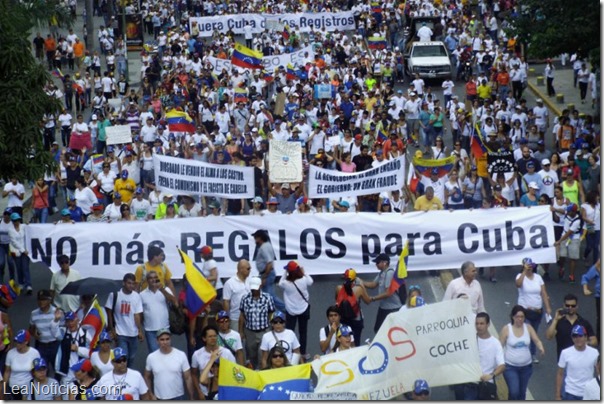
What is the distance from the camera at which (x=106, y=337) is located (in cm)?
1363

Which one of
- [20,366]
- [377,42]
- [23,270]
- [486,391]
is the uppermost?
[377,42]

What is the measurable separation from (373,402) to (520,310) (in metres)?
2.01

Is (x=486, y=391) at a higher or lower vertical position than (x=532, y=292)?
lower

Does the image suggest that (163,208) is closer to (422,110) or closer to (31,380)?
(31,380)

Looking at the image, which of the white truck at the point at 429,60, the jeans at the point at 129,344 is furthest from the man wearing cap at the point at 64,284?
the white truck at the point at 429,60

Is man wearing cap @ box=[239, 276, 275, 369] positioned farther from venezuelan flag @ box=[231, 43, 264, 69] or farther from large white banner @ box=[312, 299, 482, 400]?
venezuelan flag @ box=[231, 43, 264, 69]

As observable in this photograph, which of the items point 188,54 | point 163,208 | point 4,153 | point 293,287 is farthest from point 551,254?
point 188,54

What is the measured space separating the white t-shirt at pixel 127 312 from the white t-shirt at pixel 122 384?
2177mm

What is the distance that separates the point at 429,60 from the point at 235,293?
22756mm

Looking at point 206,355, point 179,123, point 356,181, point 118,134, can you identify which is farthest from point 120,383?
point 179,123

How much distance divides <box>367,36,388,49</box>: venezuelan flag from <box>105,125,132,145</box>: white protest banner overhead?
1472 centimetres

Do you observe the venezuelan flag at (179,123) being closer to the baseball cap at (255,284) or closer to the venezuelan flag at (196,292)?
the venezuelan flag at (196,292)

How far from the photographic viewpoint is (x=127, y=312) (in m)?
15.1

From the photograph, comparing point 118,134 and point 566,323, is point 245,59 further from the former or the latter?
point 566,323
